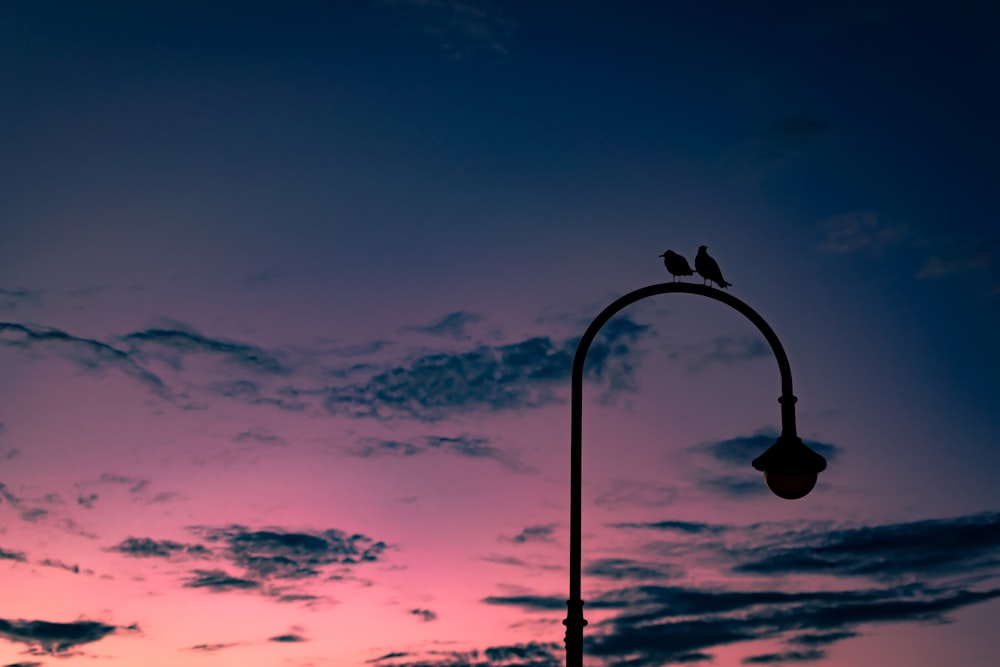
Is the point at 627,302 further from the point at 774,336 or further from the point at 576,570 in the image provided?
the point at 576,570

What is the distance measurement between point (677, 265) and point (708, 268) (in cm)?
45

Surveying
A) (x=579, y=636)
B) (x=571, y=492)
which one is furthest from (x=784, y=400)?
(x=579, y=636)

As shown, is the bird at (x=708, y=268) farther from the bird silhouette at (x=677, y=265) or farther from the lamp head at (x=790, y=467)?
the lamp head at (x=790, y=467)

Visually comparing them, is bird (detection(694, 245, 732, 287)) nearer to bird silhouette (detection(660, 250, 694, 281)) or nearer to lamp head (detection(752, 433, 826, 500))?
bird silhouette (detection(660, 250, 694, 281))

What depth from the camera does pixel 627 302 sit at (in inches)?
398

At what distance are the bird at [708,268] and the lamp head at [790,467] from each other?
2946 millimetres

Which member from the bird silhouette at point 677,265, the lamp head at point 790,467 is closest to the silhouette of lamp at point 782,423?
the lamp head at point 790,467

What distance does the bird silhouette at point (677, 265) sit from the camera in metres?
12.4

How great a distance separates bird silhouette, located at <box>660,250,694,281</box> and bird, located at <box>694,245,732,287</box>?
0.14 meters

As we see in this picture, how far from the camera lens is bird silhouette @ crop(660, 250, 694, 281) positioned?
12.4m

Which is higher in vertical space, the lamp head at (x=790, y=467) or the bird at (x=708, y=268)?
the bird at (x=708, y=268)

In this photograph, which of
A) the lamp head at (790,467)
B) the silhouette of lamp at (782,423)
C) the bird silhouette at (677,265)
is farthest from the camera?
the bird silhouette at (677,265)

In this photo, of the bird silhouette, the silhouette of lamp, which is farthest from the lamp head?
the bird silhouette

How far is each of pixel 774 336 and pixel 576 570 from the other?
3159 mm
